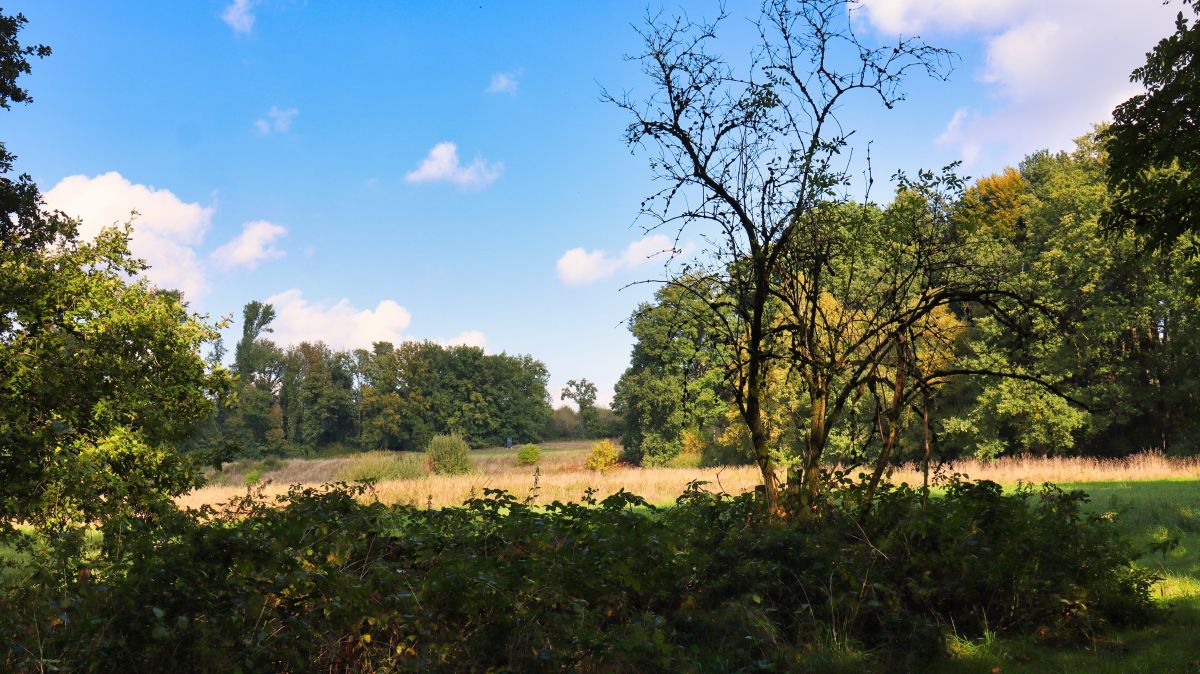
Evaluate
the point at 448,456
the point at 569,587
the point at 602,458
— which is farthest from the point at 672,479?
the point at 569,587

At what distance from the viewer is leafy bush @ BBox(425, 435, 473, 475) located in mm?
40656

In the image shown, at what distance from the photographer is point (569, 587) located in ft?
19.5

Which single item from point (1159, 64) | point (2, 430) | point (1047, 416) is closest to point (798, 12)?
point (1159, 64)

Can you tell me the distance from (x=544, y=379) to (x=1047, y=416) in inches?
2539

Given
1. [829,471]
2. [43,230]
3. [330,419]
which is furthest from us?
[330,419]

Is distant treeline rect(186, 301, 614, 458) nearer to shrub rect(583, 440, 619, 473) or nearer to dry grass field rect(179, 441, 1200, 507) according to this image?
shrub rect(583, 440, 619, 473)

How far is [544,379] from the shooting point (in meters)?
92.3

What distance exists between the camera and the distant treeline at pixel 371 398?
80.1 m

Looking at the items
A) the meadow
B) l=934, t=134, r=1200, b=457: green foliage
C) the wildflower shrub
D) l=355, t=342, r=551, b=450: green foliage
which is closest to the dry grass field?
the meadow

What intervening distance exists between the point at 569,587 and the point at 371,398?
250 ft

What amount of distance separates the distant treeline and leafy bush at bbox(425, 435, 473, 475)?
35104 millimetres

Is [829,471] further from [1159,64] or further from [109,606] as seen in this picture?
[1159,64]

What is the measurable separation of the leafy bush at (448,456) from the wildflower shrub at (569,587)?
33943 mm

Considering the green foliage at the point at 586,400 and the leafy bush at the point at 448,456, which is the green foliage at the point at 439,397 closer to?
the green foliage at the point at 586,400
